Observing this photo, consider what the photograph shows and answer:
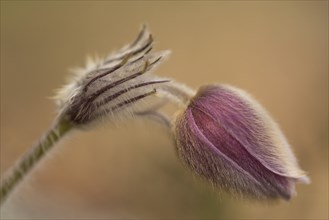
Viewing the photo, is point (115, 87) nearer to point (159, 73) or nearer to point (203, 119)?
point (203, 119)

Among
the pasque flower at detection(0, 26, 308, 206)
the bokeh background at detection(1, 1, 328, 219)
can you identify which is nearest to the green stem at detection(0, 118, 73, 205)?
the pasque flower at detection(0, 26, 308, 206)

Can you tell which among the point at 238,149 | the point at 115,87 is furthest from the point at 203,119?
the point at 115,87

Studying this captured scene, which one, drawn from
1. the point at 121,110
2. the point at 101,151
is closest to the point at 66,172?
the point at 101,151

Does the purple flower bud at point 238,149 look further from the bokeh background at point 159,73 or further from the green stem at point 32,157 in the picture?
the bokeh background at point 159,73

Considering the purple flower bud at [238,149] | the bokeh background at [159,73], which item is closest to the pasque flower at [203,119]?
the purple flower bud at [238,149]

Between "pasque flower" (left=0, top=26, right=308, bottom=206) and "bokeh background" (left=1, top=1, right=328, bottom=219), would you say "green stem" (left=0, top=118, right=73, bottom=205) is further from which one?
"bokeh background" (left=1, top=1, right=328, bottom=219)
